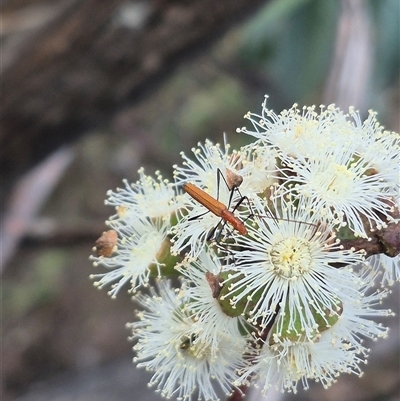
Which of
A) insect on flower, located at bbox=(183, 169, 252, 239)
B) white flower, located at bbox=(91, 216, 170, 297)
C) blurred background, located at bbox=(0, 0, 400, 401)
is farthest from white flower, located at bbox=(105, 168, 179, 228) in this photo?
blurred background, located at bbox=(0, 0, 400, 401)

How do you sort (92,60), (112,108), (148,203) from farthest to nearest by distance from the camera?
1. (112,108)
2. (92,60)
3. (148,203)

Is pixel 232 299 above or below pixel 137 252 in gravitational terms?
below

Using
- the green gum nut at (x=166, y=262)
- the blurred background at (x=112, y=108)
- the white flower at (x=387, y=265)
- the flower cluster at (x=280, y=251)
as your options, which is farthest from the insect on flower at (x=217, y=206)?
the blurred background at (x=112, y=108)

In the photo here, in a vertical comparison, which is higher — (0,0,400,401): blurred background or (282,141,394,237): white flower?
(0,0,400,401): blurred background

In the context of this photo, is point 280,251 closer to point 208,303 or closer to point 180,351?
point 208,303

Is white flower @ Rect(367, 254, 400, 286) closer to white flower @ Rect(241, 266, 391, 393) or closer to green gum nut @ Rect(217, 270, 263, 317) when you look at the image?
white flower @ Rect(241, 266, 391, 393)

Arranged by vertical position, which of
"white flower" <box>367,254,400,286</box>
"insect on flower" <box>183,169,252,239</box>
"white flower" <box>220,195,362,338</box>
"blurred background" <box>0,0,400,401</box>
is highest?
"blurred background" <box>0,0,400,401</box>

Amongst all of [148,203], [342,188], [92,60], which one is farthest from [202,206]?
[92,60]
